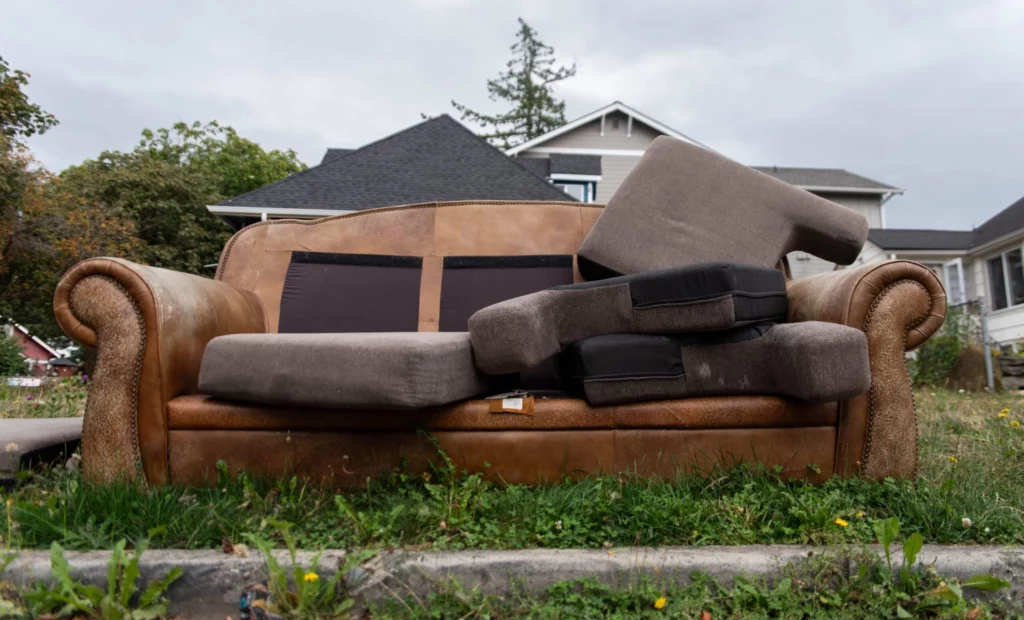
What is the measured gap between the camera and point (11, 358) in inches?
385

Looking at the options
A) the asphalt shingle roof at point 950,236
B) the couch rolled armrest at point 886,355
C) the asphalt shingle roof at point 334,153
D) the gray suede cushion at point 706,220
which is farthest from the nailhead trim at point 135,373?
the asphalt shingle roof at point 950,236

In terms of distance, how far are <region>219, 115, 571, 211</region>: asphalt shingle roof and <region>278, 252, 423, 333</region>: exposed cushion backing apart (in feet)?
26.6

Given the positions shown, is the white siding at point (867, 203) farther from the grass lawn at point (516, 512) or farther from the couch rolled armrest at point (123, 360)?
the couch rolled armrest at point (123, 360)

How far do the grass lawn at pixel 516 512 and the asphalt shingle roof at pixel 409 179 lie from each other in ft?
30.4

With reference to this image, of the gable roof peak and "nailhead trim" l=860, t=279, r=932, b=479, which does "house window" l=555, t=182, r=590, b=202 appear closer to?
the gable roof peak

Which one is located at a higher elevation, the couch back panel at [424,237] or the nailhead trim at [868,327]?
the couch back panel at [424,237]

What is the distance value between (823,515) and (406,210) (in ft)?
7.13

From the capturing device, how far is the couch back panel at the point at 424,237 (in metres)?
2.94

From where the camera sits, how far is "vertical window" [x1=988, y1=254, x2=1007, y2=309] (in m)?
15.0

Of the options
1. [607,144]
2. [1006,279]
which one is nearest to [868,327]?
[1006,279]

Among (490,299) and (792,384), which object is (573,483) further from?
(490,299)

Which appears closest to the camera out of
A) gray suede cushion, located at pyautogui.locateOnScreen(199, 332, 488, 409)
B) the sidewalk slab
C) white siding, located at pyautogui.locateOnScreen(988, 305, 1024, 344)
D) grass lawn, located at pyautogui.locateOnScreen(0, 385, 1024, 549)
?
grass lawn, located at pyautogui.locateOnScreen(0, 385, 1024, 549)

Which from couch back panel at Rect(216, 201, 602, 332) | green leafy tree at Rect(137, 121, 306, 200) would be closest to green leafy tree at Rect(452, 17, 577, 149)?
green leafy tree at Rect(137, 121, 306, 200)

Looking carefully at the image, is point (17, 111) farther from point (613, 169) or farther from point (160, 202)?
point (613, 169)
